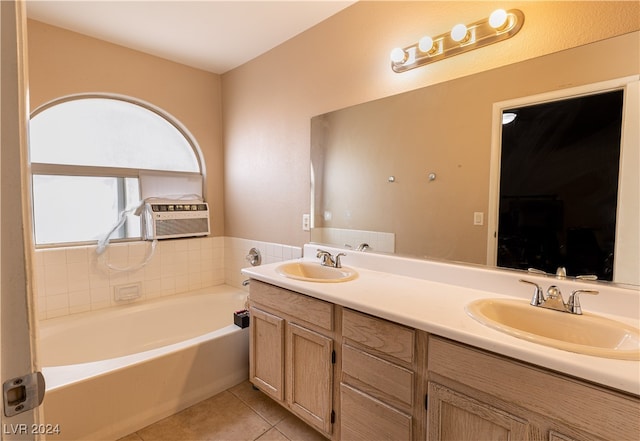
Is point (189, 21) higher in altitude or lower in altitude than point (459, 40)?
higher

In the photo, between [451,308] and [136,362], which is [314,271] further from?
[136,362]

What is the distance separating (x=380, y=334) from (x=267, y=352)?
0.83 metres

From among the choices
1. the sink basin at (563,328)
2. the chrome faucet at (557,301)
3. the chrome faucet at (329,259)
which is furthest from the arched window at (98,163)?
the chrome faucet at (557,301)

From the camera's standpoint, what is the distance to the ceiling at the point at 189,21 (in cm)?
193

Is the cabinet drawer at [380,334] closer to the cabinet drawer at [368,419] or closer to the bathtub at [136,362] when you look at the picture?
the cabinet drawer at [368,419]

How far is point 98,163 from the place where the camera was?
2.46 metres

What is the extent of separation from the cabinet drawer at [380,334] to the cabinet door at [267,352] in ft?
1.57

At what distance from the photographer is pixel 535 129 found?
4.35ft

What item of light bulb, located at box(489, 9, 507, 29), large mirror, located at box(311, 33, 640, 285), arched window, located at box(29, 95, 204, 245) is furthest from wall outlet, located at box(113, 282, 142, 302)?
light bulb, located at box(489, 9, 507, 29)

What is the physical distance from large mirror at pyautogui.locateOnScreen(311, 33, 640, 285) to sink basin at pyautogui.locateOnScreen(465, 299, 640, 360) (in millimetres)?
257

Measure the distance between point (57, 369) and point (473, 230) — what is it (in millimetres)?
2218

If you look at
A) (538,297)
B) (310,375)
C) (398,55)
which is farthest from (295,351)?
(398,55)

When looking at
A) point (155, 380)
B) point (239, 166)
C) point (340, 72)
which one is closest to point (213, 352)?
point (155, 380)

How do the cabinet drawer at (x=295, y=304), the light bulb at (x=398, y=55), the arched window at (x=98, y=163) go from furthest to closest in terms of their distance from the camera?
1. the arched window at (x=98, y=163)
2. the light bulb at (x=398, y=55)
3. the cabinet drawer at (x=295, y=304)
